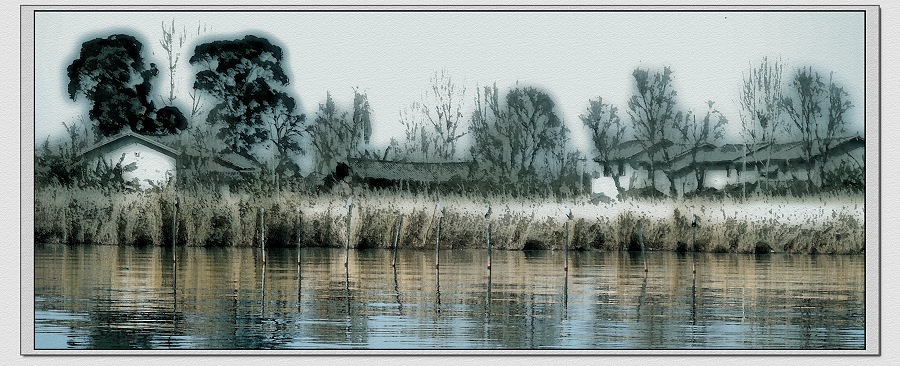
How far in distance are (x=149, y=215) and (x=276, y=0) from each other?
4477 mm

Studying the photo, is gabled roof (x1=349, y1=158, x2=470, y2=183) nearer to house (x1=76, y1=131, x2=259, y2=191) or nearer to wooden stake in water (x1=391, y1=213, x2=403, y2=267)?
house (x1=76, y1=131, x2=259, y2=191)

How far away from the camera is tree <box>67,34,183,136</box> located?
14.1 m

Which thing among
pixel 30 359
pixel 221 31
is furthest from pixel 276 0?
pixel 30 359

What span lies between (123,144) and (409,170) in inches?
132

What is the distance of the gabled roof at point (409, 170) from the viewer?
16.8m

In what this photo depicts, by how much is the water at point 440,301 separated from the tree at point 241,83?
66.3 inches

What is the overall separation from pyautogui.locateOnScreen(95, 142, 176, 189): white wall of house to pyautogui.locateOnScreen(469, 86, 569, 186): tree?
3389 mm

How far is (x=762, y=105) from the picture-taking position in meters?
15.4

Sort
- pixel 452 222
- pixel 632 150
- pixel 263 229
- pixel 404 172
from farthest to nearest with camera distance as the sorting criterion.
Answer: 1. pixel 452 222
2. pixel 263 229
3. pixel 632 150
4. pixel 404 172

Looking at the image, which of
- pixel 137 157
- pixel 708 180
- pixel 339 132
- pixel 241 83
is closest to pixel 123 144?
pixel 137 157

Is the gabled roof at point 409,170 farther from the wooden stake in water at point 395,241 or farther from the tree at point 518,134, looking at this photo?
the wooden stake in water at point 395,241

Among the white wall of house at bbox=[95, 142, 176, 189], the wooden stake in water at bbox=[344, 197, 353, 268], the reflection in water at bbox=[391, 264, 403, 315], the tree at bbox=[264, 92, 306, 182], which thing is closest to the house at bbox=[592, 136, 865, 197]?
the reflection in water at bbox=[391, 264, 403, 315]

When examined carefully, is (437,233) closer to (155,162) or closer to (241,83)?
(241,83)

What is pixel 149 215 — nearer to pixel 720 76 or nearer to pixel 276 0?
pixel 276 0
